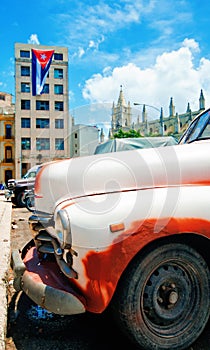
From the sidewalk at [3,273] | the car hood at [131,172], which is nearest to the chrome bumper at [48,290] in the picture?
the sidewalk at [3,273]

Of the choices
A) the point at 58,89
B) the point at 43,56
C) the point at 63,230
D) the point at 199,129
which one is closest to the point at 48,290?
the point at 63,230

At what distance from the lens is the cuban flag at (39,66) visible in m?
43.0

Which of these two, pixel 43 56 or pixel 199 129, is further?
pixel 43 56

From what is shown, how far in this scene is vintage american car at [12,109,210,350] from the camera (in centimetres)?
218

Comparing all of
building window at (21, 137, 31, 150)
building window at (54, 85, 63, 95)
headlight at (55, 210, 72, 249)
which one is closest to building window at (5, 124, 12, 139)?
building window at (21, 137, 31, 150)

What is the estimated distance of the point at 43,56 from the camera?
4347 centimetres

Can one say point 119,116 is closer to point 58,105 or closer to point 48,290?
point 48,290

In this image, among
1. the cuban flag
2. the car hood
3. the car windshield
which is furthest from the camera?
the cuban flag

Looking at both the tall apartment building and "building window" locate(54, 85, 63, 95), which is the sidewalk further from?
"building window" locate(54, 85, 63, 95)

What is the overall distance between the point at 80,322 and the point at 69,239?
3.98 feet

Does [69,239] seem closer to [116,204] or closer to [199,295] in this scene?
[116,204]

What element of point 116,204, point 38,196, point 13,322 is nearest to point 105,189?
point 116,204

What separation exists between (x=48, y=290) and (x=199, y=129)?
251 cm

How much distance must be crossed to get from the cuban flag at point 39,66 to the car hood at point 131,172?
1719 inches
